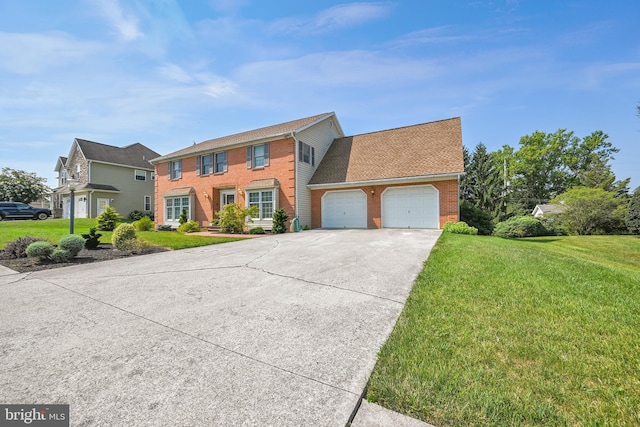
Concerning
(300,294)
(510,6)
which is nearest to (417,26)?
(510,6)

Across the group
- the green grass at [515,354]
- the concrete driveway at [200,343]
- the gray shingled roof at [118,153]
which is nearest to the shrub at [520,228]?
the green grass at [515,354]

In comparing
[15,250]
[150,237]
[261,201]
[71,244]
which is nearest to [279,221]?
[261,201]

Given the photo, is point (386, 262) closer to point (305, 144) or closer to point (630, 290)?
point (630, 290)

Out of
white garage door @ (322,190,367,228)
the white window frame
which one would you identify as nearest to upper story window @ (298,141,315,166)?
white garage door @ (322,190,367,228)

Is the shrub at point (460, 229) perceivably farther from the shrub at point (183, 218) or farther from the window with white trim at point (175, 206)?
the window with white trim at point (175, 206)

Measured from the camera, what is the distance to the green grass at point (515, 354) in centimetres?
173

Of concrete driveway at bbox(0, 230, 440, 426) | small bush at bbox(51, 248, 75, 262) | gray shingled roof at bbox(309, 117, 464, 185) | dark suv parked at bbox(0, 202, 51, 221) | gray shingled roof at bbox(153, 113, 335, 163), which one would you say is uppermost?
gray shingled roof at bbox(153, 113, 335, 163)

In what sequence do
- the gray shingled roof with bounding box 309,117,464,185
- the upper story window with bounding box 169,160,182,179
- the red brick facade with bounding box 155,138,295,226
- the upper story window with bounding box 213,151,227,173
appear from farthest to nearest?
the upper story window with bounding box 169,160,182,179, the upper story window with bounding box 213,151,227,173, the red brick facade with bounding box 155,138,295,226, the gray shingled roof with bounding box 309,117,464,185

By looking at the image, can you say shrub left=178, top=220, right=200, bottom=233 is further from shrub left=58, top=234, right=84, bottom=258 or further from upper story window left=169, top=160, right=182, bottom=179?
shrub left=58, top=234, right=84, bottom=258

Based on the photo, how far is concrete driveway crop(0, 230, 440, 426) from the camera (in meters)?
1.84

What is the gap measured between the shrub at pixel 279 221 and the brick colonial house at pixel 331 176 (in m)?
0.60

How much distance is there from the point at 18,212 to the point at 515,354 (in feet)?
112

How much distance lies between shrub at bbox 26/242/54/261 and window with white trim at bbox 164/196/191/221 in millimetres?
11778

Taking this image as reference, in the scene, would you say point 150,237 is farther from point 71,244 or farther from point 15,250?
point 71,244
